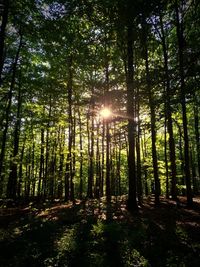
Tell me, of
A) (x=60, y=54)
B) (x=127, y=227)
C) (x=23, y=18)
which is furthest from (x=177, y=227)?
(x=23, y=18)

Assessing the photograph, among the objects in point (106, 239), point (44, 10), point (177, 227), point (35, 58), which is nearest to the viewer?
→ point (106, 239)

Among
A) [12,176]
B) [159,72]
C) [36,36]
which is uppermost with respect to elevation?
[36,36]

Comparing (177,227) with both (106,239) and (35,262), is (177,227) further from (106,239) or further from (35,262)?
(35,262)

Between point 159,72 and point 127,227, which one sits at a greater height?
point 159,72

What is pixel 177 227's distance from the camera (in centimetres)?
1046

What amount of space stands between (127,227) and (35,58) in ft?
42.9

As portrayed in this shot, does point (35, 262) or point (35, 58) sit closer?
point (35, 262)

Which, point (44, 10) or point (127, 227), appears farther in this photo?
point (44, 10)

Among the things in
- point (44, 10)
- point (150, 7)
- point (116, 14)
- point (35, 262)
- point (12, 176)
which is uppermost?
point (44, 10)

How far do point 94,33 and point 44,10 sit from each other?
3567 mm

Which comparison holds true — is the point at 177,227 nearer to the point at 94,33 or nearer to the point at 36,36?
the point at 94,33

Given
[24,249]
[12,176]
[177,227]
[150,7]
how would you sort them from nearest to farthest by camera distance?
[150,7]
[24,249]
[177,227]
[12,176]

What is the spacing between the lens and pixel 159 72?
8.67 meters

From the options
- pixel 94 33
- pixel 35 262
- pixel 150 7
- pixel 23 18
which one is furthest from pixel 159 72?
pixel 23 18
